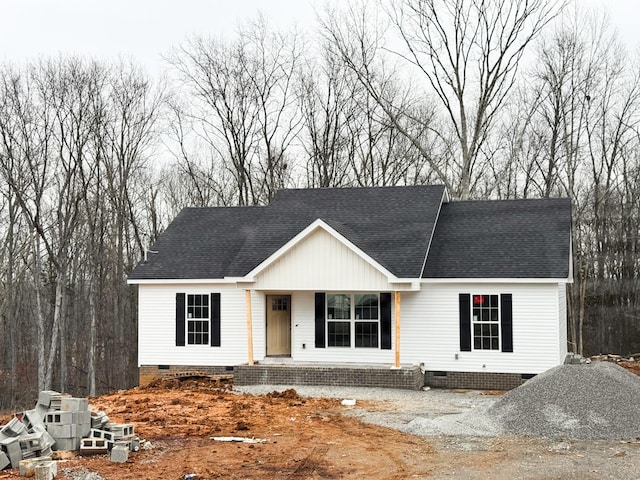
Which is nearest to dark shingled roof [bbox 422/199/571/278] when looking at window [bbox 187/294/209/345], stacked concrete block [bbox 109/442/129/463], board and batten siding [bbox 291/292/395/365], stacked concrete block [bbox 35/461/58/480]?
board and batten siding [bbox 291/292/395/365]

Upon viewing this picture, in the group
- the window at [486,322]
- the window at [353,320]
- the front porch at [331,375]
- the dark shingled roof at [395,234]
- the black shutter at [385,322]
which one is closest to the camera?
the front porch at [331,375]

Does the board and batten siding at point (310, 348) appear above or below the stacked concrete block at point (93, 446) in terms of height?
above

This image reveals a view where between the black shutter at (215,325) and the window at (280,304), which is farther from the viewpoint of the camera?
the window at (280,304)

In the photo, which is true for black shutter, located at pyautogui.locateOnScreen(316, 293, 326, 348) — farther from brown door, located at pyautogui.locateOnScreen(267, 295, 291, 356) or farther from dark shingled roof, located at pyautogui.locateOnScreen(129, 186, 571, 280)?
dark shingled roof, located at pyautogui.locateOnScreen(129, 186, 571, 280)

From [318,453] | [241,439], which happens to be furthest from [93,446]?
[318,453]

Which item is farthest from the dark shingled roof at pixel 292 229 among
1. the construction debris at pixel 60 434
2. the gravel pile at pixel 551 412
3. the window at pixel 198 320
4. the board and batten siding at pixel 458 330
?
the construction debris at pixel 60 434

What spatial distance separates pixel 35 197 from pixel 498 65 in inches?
773

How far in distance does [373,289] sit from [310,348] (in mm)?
2698

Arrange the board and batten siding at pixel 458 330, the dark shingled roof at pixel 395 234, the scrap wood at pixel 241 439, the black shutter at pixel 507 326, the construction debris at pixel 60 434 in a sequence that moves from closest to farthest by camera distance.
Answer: the construction debris at pixel 60 434 < the scrap wood at pixel 241 439 < the board and batten siding at pixel 458 330 < the black shutter at pixel 507 326 < the dark shingled roof at pixel 395 234

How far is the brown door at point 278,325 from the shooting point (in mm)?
20877

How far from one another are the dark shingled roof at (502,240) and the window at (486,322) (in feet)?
2.33

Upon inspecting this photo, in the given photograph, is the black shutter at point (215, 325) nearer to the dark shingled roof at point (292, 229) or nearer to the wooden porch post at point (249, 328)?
the dark shingled roof at point (292, 229)

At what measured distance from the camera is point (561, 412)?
13273 mm

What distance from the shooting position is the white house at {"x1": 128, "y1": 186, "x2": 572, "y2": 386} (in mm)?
18625
